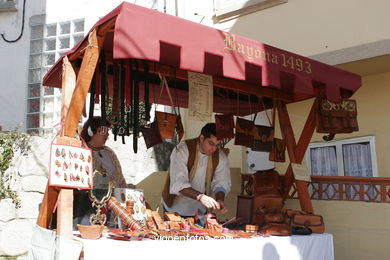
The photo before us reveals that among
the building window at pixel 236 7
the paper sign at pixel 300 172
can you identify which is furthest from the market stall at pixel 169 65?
the building window at pixel 236 7

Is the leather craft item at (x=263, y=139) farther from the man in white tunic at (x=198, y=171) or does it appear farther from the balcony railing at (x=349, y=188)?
the balcony railing at (x=349, y=188)

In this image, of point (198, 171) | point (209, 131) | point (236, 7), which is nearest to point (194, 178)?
point (198, 171)

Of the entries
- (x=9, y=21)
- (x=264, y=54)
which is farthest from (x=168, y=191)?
(x=9, y=21)

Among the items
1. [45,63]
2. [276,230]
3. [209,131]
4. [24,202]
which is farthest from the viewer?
[45,63]

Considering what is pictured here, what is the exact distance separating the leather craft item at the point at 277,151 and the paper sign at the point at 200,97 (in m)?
1.39

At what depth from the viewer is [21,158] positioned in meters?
4.46

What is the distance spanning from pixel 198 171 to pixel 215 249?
134 cm

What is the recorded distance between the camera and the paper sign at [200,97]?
10.5 feet

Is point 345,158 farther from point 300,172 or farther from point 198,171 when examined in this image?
point 198,171

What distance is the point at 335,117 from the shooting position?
4172 millimetres

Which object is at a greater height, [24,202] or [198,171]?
[198,171]

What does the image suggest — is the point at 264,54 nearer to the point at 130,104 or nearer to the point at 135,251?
the point at 130,104

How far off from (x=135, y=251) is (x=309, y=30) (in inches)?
183

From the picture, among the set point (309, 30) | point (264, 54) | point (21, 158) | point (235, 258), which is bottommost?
point (235, 258)
